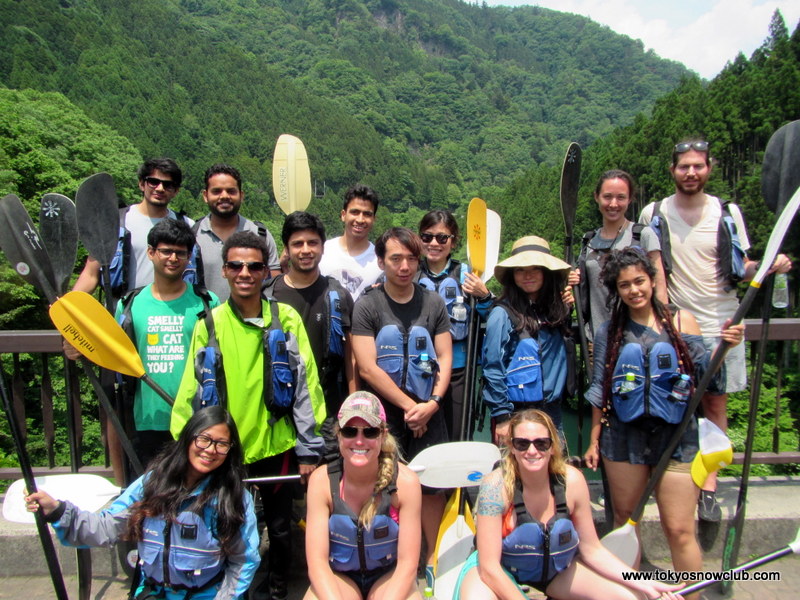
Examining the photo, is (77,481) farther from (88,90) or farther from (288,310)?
(88,90)

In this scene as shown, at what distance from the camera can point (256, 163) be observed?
85375 millimetres

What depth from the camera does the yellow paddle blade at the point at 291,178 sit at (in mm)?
4633

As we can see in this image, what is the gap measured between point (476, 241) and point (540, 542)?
198cm

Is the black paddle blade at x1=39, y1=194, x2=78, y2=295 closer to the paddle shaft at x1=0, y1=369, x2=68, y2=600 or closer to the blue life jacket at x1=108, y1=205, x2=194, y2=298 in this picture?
the blue life jacket at x1=108, y1=205, x2=194, y2=298

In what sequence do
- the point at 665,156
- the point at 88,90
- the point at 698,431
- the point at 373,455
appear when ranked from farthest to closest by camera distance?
the point at 88,90
the point at 665,156
the point at 698,431
the point at 373,455

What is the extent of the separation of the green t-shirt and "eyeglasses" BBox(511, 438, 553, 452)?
5.69 feet

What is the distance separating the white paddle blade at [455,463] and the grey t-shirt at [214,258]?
5.34 feet

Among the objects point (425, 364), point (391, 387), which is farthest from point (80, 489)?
point (425, 364)

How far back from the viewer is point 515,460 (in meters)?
2.75

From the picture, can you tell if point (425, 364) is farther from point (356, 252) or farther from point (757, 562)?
point (757, 562)

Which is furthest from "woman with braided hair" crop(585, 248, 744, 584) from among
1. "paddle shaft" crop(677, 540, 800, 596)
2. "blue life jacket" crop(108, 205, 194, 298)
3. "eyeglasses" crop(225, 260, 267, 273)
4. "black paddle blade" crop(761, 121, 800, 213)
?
"blue life jacket" crop(108, 205, 194, 298)

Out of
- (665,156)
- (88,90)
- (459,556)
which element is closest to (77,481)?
(459,556)

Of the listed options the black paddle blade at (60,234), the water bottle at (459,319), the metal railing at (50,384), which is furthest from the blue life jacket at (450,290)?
the black paddle blade at (60,234)

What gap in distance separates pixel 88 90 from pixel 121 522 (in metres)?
78.9
